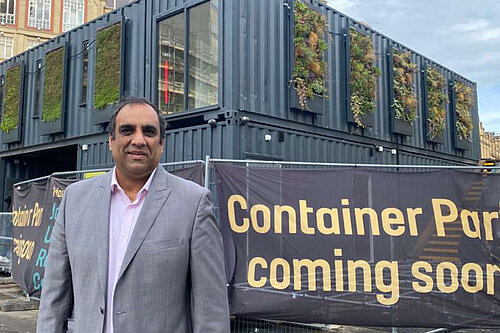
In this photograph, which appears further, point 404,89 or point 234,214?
point 404,89

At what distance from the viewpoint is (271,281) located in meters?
4.90

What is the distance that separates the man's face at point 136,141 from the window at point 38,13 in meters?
42.0

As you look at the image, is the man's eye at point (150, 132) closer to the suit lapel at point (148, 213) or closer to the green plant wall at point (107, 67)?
the suit lapel at point (148, 213)

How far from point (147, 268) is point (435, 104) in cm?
1480

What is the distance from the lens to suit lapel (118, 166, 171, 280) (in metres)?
1.92

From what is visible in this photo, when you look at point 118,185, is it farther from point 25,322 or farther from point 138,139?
point 25,322

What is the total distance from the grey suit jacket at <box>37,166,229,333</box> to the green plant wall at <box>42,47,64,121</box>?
38.1 feet

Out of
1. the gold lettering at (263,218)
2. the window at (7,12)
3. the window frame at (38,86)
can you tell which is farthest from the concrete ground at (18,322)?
the window at (7,12)

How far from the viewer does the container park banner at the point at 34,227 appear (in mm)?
6676

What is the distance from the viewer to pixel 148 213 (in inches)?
78.9

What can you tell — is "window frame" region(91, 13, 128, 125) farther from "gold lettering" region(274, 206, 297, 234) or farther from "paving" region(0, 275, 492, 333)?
"gold lettering" region(274, 206, 297, 234)

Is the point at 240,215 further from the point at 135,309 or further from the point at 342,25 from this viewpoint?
the point at 342,25

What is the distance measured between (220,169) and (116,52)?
719 centimetres

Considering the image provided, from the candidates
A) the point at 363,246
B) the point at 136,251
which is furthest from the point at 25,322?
the point at 136,251
